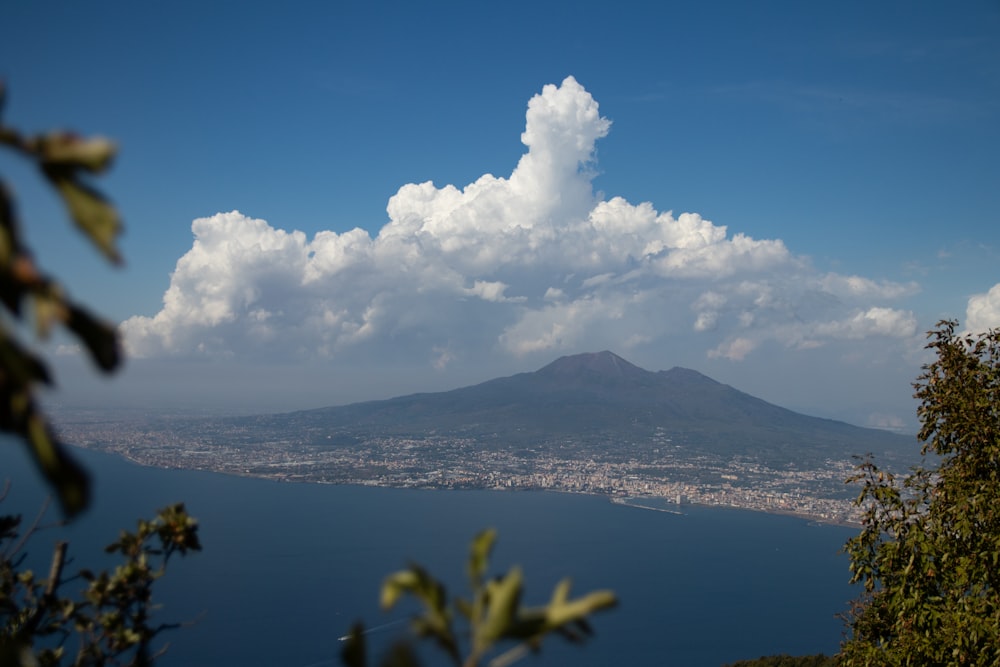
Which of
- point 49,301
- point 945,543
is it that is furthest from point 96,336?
point 945,543

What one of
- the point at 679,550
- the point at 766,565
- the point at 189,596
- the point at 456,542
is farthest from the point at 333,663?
the point at 766,565

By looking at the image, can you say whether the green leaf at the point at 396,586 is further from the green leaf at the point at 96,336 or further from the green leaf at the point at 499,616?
the green leaf at the point at 96,336

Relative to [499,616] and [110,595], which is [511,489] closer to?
[110,595]

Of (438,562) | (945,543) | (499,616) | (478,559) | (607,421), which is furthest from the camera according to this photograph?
(607,421)

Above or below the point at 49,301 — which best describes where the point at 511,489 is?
below

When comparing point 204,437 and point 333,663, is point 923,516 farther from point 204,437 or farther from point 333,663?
point 204,437

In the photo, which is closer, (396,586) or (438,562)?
(396,586)
